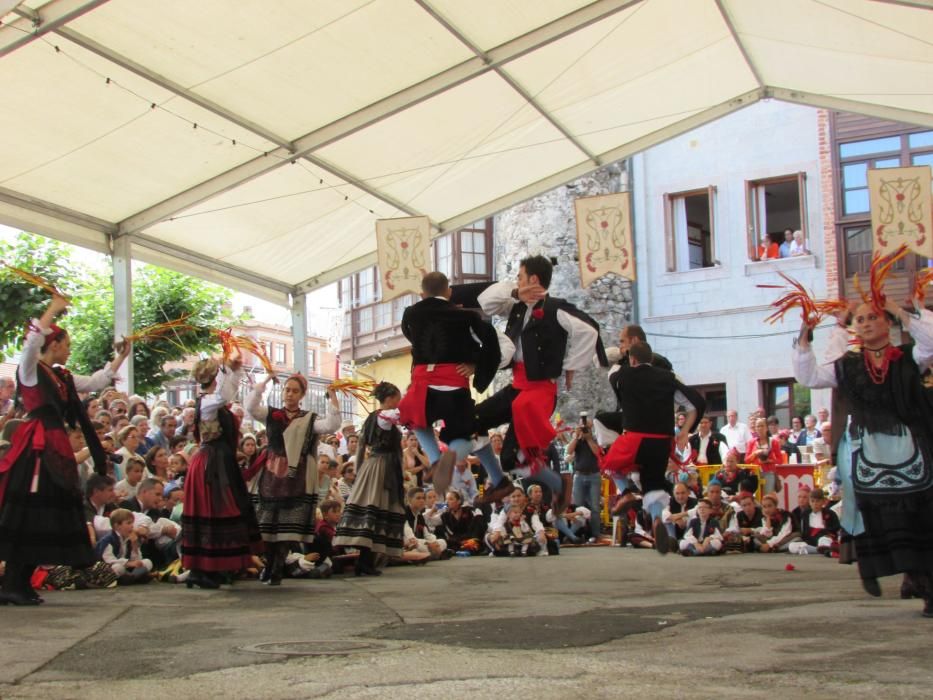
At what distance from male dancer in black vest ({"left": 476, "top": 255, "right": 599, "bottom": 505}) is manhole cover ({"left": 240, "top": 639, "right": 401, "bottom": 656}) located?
104 inches

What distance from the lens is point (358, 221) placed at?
56.7 ft

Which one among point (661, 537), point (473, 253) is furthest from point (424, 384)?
point (473, 253)

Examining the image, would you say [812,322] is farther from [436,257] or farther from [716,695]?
[436,257]

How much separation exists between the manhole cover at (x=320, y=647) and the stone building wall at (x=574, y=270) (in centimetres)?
1888

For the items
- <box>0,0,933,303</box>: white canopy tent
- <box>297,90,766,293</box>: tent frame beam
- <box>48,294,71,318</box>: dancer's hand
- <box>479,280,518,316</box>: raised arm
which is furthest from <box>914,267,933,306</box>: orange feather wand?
<box>297,90,766,293</box>: tent frame beam

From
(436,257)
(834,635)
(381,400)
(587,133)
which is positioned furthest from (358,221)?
(834,635)

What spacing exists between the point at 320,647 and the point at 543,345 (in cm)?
314

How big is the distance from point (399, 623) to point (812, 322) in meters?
2.79

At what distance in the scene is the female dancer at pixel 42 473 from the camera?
23.2ft

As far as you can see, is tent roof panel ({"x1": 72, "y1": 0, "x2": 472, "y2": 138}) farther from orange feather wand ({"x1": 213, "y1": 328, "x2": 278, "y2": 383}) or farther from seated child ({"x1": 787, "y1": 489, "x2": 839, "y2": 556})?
seated child ({"x1": 787, "y1": 489, "x2": 839, "y2": 556})

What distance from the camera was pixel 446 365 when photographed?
765 centimetres

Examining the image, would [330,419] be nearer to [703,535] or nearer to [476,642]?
[476,642]

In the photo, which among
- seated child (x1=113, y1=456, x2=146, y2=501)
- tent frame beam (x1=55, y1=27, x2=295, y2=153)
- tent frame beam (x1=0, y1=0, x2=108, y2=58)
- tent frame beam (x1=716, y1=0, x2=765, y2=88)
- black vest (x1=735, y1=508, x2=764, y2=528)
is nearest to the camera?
seated child (x1=113, y1=456, x2=146, y2=501)

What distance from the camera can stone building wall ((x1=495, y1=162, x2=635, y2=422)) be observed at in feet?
79.9
